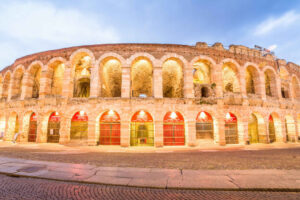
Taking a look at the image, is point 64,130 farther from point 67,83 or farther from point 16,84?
point 16,84

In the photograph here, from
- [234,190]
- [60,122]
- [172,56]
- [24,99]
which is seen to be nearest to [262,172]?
[234,190]

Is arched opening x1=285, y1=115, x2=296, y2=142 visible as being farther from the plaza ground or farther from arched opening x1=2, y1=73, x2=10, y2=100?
arched opening x1=2, y1=73, x2=10, y2=100

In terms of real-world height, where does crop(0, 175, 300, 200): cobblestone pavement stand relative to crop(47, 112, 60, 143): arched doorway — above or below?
below

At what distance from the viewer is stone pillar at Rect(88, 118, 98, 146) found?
563 inches

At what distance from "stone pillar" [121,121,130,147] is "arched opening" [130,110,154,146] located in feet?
2.53

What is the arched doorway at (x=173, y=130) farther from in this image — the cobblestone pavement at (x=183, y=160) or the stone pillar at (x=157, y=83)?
the cobblestone pavement at (x=183, y=160)

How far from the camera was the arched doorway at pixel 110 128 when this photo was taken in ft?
48.5

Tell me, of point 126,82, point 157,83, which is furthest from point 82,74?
point 157,83

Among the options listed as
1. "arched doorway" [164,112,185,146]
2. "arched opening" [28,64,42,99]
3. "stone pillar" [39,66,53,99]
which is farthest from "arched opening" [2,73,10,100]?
"arched doorway" [164,112,185,146]

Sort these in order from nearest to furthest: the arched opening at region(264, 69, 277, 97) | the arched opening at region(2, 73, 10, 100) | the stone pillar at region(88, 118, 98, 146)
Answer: the stone pillar at region(88, 118, 98, 146)
the arched opening at region(264, 69, 277, 97)
the arched opening at region(2, 73, 10, 100)

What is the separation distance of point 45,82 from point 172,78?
15.4 meters

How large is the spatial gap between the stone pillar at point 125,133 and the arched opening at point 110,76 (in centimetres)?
483

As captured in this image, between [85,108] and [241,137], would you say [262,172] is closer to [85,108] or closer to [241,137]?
[241,137]

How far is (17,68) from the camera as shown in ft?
61.6
